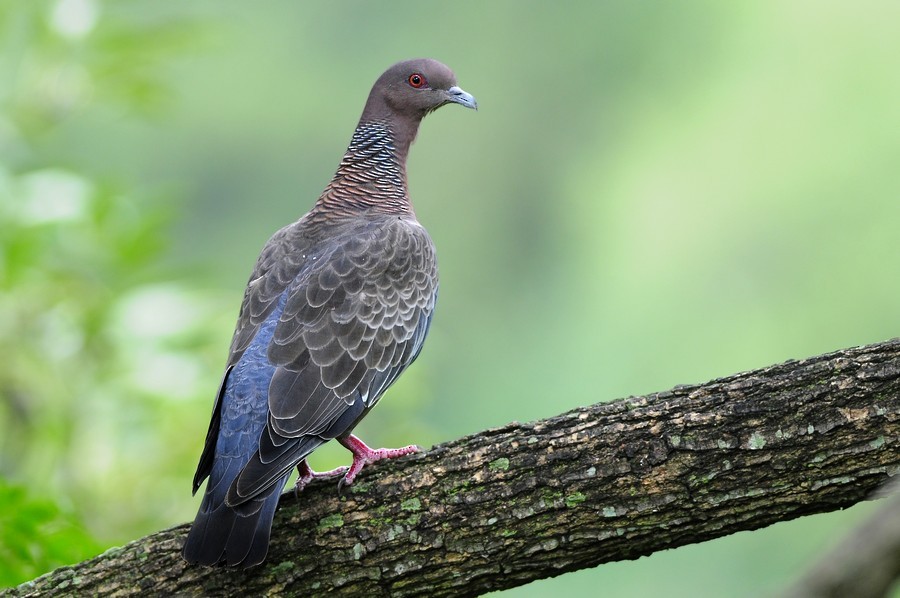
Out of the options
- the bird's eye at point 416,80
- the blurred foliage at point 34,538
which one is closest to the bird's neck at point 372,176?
the bird's eye at point 416,80

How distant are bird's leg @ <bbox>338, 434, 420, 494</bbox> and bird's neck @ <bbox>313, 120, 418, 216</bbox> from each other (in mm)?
1306

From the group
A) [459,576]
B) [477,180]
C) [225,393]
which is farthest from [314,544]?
[477,180]

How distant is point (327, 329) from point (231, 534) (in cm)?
101

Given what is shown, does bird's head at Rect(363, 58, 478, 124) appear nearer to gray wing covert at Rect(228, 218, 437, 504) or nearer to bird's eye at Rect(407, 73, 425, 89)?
bird's eye at Rect(407, 73, 425, 89)

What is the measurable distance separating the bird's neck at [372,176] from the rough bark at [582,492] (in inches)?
66.1

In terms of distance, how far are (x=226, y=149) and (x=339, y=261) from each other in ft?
62.3

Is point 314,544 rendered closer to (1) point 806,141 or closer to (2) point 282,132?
(1) point 806,141

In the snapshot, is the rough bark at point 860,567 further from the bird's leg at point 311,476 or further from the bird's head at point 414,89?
the bird's head at point 414,89

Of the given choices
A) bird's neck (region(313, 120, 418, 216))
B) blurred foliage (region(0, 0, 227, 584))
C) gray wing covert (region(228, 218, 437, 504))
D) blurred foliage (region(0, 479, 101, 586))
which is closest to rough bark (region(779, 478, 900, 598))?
gray wing covert (region(228, 218, 437, 504))

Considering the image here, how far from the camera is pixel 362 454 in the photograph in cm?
382

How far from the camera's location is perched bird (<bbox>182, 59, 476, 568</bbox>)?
3.48 m

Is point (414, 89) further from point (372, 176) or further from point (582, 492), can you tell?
point (582, 492)

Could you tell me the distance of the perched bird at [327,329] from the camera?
3.48 m

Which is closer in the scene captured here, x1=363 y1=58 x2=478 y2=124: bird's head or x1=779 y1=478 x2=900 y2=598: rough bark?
x1=779 y1=478 x2=900 y2=598: rough bark
